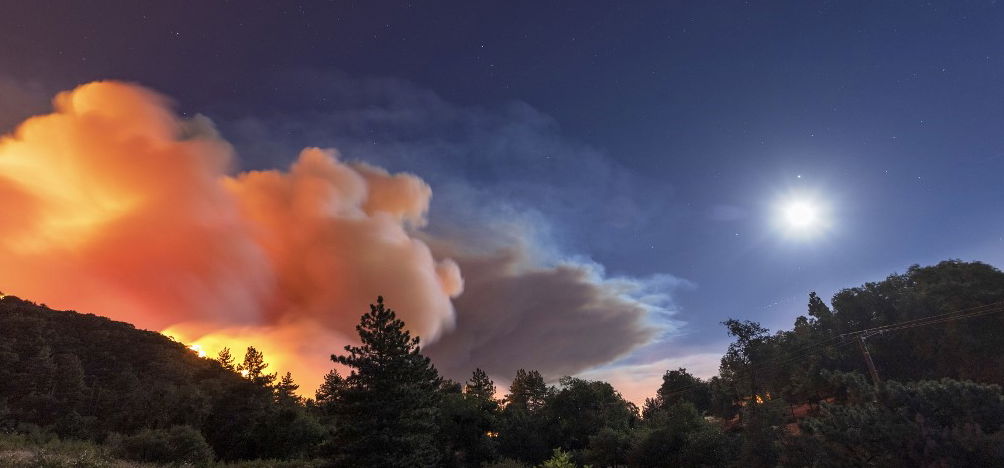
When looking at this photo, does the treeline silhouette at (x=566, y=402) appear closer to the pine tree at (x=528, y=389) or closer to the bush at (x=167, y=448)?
the bush at (x=167, y=448)

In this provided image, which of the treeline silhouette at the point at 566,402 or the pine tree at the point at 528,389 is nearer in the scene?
the treeline silhouette at the point at 566,402

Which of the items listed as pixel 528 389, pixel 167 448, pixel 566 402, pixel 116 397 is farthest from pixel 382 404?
pixel 528 389

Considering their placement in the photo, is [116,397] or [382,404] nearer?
[382,404]

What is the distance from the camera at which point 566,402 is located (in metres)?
68.8

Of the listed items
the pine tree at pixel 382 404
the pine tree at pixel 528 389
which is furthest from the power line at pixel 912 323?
the pine tree at pixel 528 389

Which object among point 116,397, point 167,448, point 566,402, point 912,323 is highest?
point 912,323

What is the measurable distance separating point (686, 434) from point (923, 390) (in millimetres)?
26607

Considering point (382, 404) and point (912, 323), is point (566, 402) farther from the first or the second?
point (912, 323)

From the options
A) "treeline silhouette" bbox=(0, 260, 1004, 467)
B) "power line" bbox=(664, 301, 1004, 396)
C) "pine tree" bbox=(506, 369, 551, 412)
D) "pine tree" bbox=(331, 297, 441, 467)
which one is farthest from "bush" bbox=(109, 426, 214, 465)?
"pine tree" bbox=(506, 369, 551, 412)

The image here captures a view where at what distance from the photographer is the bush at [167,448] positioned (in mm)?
46406

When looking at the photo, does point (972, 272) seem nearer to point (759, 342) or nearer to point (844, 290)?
point (844, 290)

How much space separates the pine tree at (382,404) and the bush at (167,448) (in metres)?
20.6

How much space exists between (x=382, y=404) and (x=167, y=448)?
2833cm

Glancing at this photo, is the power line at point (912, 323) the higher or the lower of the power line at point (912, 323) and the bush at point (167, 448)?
the higher
